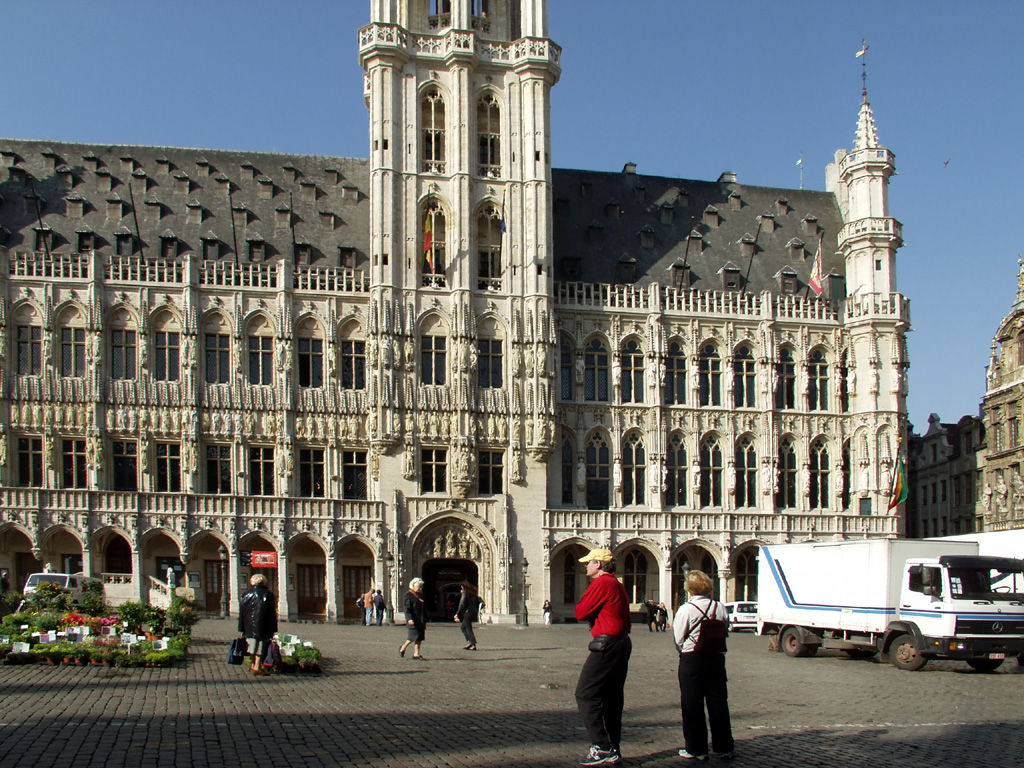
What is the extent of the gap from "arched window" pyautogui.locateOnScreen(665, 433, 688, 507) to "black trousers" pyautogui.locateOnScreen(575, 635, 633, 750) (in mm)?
Result: 44890

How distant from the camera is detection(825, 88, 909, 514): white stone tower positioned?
59.4 meters

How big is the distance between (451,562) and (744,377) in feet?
53.4

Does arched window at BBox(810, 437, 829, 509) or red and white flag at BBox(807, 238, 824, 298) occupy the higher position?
red and white flag at BBox(807, 238, 824, 298)

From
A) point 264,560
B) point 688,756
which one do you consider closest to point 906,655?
point 688,756

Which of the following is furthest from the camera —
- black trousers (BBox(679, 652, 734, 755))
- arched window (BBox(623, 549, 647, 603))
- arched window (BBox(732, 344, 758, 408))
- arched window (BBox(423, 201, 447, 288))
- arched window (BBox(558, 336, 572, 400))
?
arched window (BBox(732, 344, 758, 408))

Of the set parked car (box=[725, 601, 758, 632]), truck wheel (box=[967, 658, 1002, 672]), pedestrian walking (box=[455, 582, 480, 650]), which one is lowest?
parked car (box=[725, 601, 758, 632])

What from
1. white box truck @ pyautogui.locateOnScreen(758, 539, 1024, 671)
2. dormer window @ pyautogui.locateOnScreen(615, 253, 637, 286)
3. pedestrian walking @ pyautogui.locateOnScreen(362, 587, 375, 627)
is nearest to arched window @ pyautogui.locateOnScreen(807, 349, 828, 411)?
dormer window @ pyautogui.locateOnScreen(615, 253, 637, 286)

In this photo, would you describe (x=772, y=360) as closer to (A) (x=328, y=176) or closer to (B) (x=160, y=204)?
(A) (x=328, y=176)

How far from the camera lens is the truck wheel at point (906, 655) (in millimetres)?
27469

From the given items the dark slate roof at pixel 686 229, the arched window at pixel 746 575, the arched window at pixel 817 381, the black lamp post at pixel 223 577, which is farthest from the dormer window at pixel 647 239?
the black lamp post at pixel 223 577

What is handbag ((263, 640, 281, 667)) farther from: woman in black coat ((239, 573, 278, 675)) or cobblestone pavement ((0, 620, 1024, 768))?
cobblestone pavement ((0, 620, 1024, 768))

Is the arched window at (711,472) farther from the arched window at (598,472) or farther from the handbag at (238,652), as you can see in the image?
the handbag at (238,652)

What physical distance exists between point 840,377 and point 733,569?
10.9m

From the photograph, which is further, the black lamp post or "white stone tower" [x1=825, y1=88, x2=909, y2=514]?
"white stone tower" [x1=825, y1=88, x2=909, y2=514]
